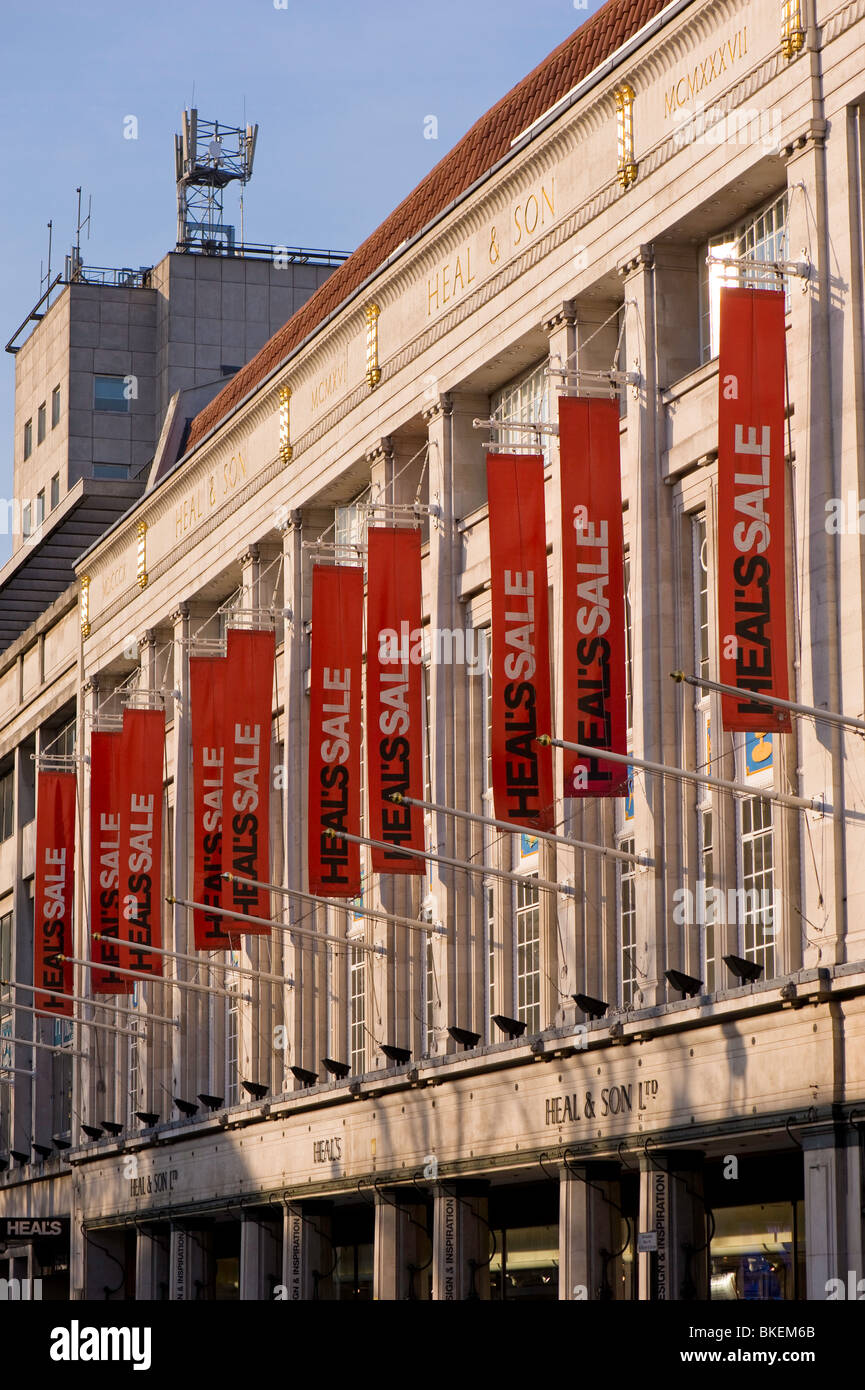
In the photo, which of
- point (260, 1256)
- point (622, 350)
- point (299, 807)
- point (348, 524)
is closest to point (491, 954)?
point (299, 807)

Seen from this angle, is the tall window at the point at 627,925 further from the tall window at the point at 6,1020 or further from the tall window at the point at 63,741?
the tall window at the point at 6,1020

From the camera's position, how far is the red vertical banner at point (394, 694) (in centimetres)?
3678

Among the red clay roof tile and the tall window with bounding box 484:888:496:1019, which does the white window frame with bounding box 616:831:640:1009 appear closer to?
the tall window with bounding box 484:888:496:1019

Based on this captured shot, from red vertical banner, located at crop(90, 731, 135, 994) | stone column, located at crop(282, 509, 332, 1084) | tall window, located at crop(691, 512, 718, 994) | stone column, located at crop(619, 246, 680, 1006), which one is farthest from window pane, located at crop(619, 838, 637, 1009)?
red vertical banner, located at crop(90, 731, 135, 994)

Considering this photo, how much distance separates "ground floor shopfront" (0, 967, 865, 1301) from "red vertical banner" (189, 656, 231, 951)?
4.25m

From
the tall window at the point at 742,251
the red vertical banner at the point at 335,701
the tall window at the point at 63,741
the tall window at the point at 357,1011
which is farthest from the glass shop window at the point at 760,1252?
the tall window at the point at 63,741

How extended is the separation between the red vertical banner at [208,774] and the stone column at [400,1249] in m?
6.53

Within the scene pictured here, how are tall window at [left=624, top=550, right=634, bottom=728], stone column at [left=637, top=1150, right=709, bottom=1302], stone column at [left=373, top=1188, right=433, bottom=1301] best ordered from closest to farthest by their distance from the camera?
stone column at [left=637, top=1150, right=709, bottom=1302]
tall window at [left=624, top=550, right=634, bottom=728]
stone column at [left=373, top=1188, right=433, bottom=1301]

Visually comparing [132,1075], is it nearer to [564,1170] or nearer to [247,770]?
[247,770]

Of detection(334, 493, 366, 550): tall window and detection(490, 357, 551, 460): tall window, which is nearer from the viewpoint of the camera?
detection(490, 357, 551, 460): tall window

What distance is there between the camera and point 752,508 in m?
28.0

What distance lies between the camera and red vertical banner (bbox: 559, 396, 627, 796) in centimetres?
3133

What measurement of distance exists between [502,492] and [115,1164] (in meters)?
26.2
